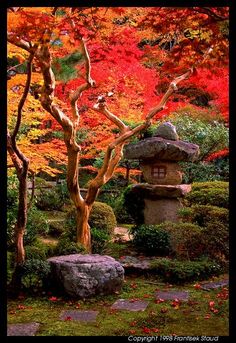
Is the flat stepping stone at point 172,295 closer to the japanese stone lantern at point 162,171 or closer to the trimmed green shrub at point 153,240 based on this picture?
the trimmed green shrub at point 153,240

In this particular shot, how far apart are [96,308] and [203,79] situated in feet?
41.7

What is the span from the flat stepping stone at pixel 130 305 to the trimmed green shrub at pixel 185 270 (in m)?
1.31

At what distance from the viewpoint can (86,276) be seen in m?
7.25

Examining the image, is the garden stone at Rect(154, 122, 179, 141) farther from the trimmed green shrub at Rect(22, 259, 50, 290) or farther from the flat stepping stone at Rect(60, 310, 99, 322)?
the flat stepping stone at Rect(60, 310, 99, 322)

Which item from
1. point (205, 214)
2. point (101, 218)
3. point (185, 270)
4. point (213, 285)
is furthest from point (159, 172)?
point (213, 285)

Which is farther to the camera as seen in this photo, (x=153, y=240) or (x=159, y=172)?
(x=159, y=172)

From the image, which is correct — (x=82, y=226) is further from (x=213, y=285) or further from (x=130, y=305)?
(x=213, y=285)

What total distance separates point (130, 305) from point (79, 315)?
35.5 inches

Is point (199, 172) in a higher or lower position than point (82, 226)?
higher

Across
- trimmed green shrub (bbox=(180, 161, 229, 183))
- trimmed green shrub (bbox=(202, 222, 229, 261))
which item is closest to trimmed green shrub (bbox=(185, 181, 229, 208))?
trimmed green shrub (bbox=(202, 222, 229, 261))

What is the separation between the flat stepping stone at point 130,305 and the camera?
684cm

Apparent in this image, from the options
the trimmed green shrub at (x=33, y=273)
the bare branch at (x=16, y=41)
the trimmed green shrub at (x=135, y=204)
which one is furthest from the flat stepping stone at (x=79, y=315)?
the trimmed green shrub at (x=135, y=204)

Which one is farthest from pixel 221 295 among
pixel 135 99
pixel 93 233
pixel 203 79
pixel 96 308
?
pixel 203 79
